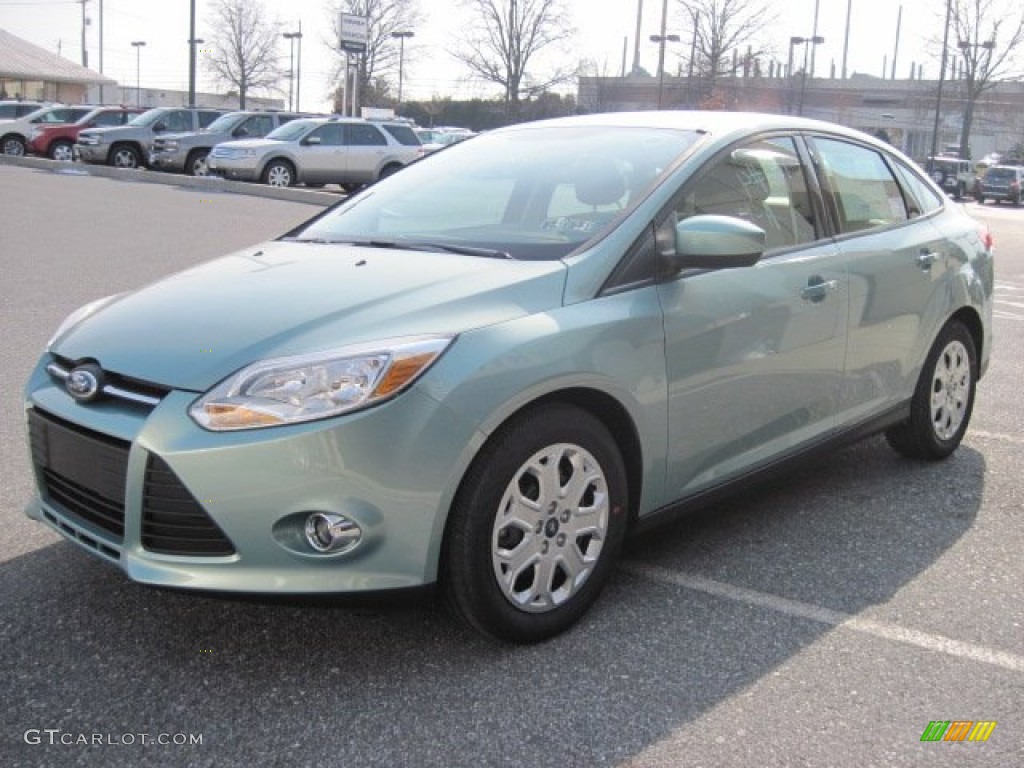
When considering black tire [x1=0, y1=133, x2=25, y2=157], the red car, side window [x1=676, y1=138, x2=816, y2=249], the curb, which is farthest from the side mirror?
black tire [x1=0, y1=133, x2=25, y2=157]

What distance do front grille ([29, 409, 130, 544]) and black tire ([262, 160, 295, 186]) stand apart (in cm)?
2050

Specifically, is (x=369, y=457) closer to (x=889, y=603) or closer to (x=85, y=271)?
(x=889, y=603)

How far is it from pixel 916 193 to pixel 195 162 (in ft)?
77.7

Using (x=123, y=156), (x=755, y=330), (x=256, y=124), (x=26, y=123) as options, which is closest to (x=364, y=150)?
(x=256, y=124)

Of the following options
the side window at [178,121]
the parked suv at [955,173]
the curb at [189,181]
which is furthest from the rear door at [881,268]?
the parked suv at [955,173]

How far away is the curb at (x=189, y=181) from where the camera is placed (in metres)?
20.4

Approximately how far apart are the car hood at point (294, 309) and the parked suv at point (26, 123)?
31314mm

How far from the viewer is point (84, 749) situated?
Answer: 8.51 feet

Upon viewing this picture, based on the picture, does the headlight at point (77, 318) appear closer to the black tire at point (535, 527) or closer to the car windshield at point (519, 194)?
the car windshield at point (519, 194)

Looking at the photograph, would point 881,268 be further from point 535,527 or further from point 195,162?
point 195,162

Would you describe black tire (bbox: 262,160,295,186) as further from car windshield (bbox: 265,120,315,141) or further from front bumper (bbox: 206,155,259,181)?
car windshield (bbox: 265,120,315,141)

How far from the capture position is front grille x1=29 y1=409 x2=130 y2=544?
9.39 ft

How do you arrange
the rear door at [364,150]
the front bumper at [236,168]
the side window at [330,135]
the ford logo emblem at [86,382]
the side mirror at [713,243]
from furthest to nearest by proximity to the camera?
the rear door at [364,150] < the side window at [330,135] < the front bumper at [236,168] < the side mirror at [713,243] < the ford logo emblem at [86,382]

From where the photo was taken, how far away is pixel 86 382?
2990mm
